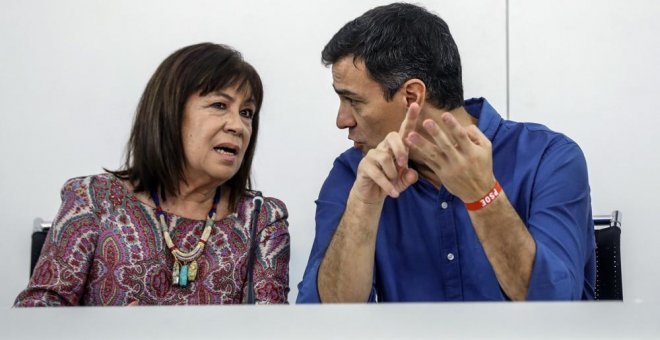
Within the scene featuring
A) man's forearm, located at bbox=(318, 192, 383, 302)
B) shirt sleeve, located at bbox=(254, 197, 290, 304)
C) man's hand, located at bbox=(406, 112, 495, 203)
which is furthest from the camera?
shirt sleeve, located at bbox=(254, 197, 290, 304)

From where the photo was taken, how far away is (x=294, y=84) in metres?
2.36

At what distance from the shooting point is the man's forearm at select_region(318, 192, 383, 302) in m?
1.54

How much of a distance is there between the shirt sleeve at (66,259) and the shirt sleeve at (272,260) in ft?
1.02

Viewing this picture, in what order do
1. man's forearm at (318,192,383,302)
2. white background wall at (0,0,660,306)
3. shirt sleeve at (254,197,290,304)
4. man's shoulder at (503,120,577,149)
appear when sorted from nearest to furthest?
man's forearm at (318,192,383,302) → man's shoulder at (503,120,577,149) → shirt sleeve at (254,197,290,304) → white background wall at (0,0,660,306)

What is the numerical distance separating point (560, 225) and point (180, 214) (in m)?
0.74

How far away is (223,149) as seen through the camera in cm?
189

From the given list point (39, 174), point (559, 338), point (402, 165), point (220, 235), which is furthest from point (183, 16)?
point (559, 338)

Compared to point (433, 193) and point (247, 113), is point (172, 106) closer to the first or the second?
point (247, 113)

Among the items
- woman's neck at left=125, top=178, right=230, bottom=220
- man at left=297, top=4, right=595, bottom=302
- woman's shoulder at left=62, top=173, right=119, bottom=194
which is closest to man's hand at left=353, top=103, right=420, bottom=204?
man at left=297, top=4, right=595, bottom=302

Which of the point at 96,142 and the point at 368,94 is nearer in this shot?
the point at 368,94

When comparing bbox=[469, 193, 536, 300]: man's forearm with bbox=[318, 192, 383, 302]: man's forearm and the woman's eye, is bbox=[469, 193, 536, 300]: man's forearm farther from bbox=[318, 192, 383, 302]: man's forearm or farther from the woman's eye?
the woman's eye

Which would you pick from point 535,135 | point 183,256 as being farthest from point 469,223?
point 183,256

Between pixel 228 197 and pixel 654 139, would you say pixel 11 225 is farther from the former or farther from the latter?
pixel 654 139

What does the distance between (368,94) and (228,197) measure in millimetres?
394
